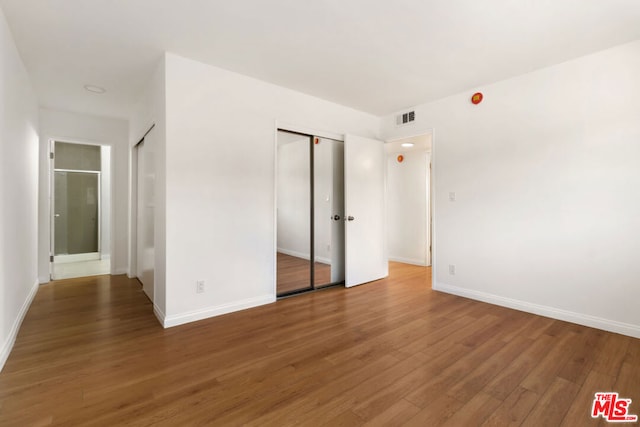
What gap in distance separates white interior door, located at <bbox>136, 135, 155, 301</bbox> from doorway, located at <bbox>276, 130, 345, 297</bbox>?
1446 millimetres

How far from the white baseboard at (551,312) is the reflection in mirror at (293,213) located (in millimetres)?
1887

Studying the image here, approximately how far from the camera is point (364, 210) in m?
4.38

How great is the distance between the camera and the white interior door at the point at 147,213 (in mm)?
3475

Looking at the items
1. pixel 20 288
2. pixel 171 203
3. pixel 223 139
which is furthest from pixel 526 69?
pixel 20 288

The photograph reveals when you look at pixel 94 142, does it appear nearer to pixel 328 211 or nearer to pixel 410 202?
pixel 328 211

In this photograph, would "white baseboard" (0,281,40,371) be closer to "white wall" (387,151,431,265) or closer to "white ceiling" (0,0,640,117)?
"white ceiling" (0,0,640,117)

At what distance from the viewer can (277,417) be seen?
1.61m

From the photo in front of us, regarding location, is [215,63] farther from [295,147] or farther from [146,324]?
[146,324]

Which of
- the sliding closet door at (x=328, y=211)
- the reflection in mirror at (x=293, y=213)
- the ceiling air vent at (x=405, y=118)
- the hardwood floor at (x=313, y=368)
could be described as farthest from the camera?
the ceiling air vent at (x=405, y=118)

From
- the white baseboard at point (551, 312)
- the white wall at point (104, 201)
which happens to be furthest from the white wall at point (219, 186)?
the white wall at point (104, 201)

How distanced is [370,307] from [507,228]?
178 cm

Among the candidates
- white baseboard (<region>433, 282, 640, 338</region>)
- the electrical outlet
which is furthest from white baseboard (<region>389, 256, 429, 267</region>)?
the electrical outlet

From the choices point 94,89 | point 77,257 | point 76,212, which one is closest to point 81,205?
point 76,212

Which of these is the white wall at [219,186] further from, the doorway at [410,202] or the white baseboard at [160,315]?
the doorway at [410,202]
